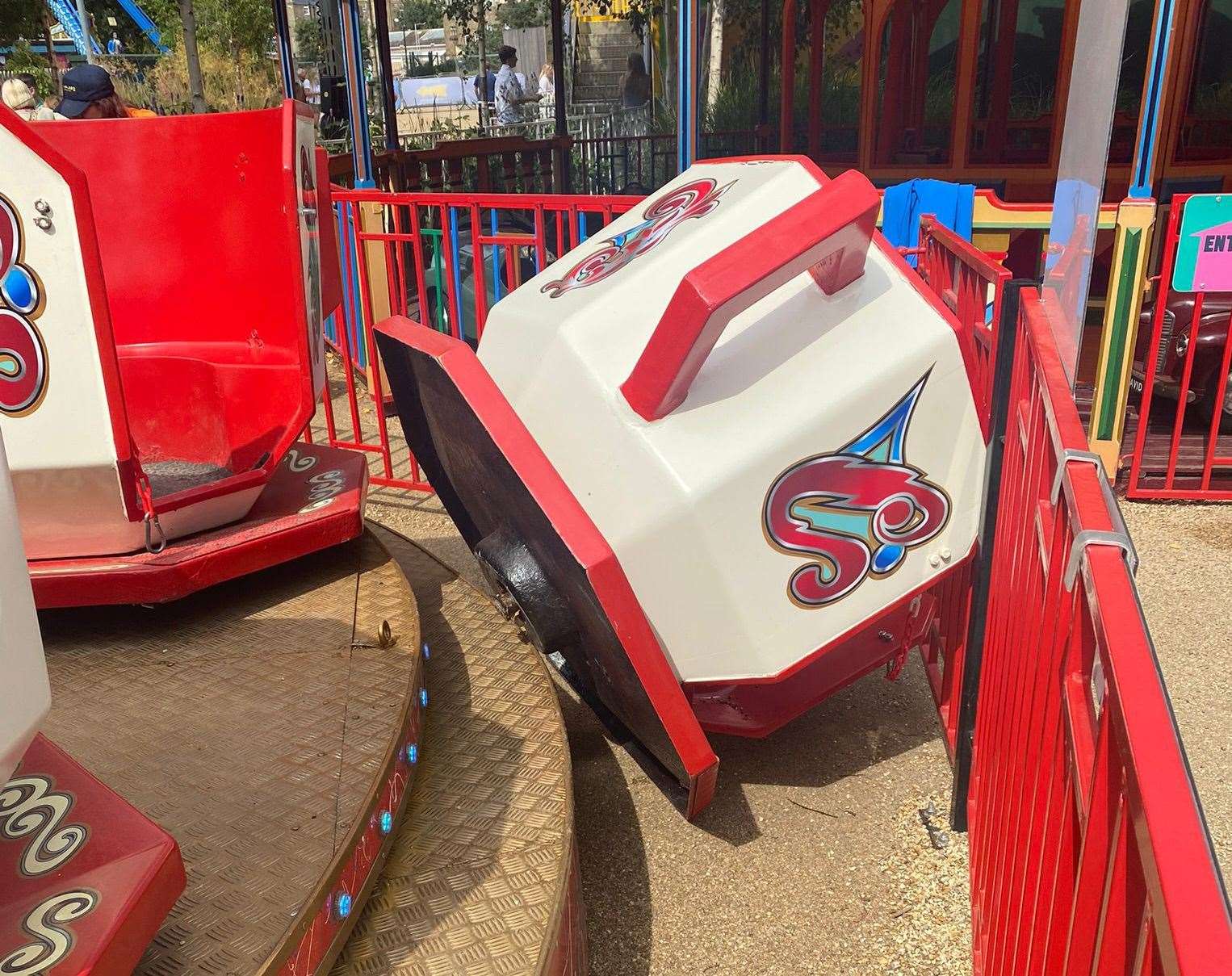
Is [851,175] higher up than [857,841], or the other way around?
[851,175]

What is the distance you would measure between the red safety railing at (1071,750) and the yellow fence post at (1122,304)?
9.98ft

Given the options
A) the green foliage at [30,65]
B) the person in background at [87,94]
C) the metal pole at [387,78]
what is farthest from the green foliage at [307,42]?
the person in background at [87,94]

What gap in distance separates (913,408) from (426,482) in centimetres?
304

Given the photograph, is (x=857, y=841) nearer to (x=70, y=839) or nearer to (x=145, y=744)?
(x=145, y=744)

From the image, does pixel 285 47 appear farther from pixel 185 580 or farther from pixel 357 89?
pixel 185 580

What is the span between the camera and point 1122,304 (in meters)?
4.59

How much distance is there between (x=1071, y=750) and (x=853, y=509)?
3.30 feet

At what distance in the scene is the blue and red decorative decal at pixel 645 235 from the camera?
2465 mm

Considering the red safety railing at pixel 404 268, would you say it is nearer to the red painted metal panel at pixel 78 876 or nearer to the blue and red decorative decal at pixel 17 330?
the blue and red decorative decal at pixel 17 330

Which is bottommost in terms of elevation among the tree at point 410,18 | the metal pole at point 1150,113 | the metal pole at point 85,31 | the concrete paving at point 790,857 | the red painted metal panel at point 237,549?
the concrete paving at point 790,857

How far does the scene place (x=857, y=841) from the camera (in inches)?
95.0

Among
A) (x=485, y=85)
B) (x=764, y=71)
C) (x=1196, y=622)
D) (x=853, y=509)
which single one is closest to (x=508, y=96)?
(x=764, y=71)

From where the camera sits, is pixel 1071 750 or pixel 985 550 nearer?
pixel 1071 750

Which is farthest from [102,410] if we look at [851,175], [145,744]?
[851,175]
